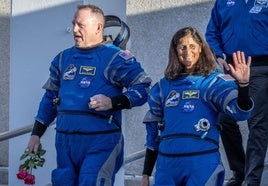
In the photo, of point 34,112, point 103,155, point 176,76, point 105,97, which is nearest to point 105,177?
point 103,155

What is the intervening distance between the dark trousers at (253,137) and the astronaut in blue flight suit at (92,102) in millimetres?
855

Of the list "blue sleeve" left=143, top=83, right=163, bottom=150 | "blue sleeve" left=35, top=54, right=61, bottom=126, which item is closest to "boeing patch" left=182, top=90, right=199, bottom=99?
"blue sleeve" left=143, top=83, right=163, bottom=150

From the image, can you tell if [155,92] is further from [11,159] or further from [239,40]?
[11,159]

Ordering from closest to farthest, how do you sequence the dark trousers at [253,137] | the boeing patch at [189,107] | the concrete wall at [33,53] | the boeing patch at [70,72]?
the boeing patch at [189,107] → the boeing patch at [70,72] → the dark trousers at [253,137] → the concrete wall at [33,53]

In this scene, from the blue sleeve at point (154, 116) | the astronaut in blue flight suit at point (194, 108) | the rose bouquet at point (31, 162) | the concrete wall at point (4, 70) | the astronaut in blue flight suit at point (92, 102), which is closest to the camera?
the astronaut in blue flight suit at point (194, 108)

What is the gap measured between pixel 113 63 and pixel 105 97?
0.85 ft

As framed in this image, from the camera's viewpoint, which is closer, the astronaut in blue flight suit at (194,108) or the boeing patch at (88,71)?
the astronaut in blue flight suit at (194,108)

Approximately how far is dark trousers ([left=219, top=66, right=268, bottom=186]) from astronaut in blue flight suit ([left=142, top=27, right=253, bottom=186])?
102 centimetres

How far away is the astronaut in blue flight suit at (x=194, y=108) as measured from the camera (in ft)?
17.5

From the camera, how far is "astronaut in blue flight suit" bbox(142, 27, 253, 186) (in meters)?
5.34

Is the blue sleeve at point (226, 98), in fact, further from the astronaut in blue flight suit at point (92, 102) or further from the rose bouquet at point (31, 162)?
the rose bouquet at point (31, 162)

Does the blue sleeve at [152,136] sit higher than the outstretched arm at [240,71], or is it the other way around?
the outstretched arm at [240,71]

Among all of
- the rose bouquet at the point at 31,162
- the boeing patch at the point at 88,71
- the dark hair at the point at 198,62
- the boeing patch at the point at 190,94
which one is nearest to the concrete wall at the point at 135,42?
the rose bouquet at the point at 31,162

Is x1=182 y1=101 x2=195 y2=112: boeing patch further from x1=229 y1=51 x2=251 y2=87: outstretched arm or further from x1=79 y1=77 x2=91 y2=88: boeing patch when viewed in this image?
x1=79 y1=77 x2=91 y2=88: boeing patch
